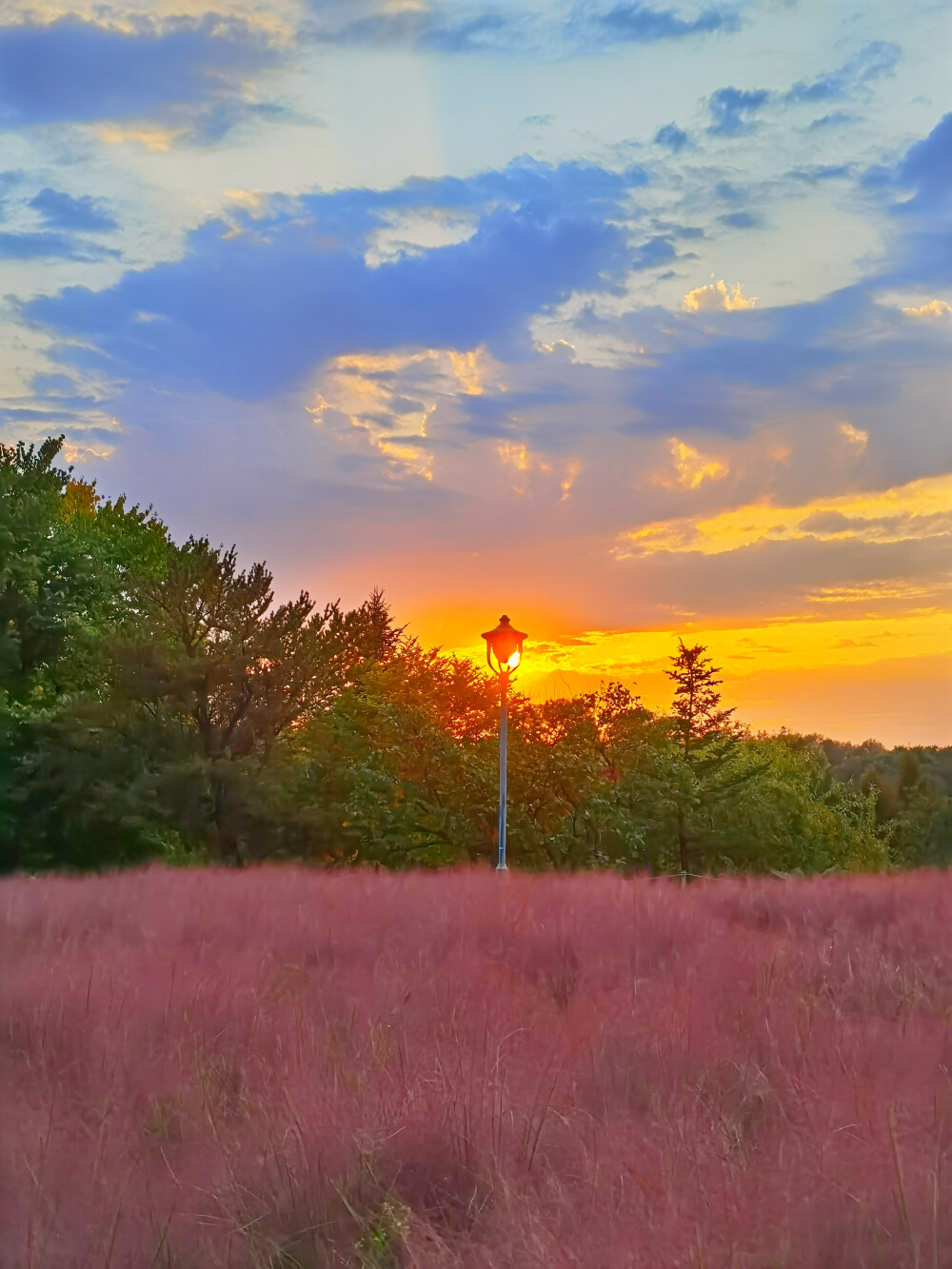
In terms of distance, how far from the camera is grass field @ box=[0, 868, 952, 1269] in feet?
11.0

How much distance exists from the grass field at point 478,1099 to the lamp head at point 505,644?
828 cm

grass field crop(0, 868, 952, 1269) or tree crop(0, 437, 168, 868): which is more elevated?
tree crop(0, 437, 168, 868)

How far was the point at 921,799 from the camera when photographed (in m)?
66.9

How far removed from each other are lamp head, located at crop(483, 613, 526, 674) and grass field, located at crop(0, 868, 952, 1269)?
8276mm

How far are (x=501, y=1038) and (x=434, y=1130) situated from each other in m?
1.05

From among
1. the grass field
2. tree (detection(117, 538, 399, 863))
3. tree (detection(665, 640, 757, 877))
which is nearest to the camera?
the grass field

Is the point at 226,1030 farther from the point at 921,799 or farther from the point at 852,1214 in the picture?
the point at 921,799

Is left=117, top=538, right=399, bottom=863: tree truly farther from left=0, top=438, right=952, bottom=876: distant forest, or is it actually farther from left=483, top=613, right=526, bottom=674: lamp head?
left=483, top=613, right=526, bottom=674: lamp head

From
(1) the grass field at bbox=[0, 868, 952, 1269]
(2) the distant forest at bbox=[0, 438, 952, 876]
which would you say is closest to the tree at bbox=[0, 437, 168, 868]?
(2) the distant forest at bbox=[0, 438, 952, 876]

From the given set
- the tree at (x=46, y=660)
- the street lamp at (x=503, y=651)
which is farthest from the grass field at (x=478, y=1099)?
the tree at (x=46, y=660)

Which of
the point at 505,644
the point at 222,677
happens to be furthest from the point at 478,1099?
the point at 222,677

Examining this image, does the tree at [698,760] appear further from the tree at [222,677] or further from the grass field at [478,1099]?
the grass field at [478,1099]

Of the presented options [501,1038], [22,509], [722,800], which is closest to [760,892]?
[501,1038]

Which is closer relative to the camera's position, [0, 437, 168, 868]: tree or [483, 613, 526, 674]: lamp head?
[483, 613, 526, 674]: lamp head
